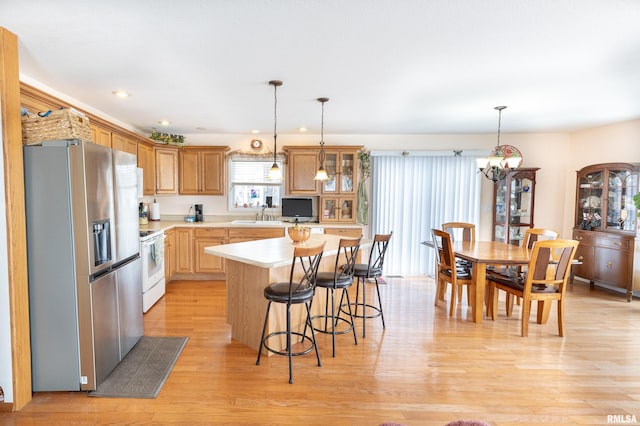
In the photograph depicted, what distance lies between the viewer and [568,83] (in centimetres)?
307

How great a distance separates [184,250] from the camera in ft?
16.7

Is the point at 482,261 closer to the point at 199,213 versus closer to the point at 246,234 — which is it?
the point at 246,234

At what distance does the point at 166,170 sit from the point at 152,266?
1.93 meters

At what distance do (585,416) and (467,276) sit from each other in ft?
5.69

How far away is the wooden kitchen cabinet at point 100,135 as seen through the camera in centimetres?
359

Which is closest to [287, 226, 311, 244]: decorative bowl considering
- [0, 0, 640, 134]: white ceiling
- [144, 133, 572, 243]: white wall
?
[0, 0, 640, 134]: white ceiling

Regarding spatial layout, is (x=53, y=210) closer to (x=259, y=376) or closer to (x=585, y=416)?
(x=259, y=376)

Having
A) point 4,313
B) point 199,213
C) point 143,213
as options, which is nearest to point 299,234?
point 4,313

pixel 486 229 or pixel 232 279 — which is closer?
Answer: pixel 232 279

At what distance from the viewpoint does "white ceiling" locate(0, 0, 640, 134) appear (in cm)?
188

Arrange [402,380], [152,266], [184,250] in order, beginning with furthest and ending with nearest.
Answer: [184,250] < [152,266] < [402,380]

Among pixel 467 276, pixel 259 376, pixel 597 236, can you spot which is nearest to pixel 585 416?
pixel 467 276

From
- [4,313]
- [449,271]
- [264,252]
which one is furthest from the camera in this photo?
[449,271]
